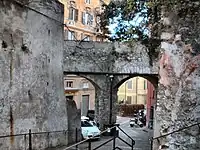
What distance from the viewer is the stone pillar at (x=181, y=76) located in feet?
18.6

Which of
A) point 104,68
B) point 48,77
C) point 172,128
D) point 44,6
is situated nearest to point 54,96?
point 48,77

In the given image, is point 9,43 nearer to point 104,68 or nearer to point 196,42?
point 196,42

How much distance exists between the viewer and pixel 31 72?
1208 cm

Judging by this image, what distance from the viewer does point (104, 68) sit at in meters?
26.2

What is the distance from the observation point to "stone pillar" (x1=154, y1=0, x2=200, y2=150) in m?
5.66

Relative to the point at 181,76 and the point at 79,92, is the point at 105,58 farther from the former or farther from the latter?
the point at 181,76

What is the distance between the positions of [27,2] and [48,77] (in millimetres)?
2731

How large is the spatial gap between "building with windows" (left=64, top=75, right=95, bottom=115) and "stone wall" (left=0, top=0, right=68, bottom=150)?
67.9ft

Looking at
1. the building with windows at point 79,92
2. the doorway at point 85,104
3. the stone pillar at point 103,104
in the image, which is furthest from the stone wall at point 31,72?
the doorway at point 85,104

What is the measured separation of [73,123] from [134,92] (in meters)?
41.3

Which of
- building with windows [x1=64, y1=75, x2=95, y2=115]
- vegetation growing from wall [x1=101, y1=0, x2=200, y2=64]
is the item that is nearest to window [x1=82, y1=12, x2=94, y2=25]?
building with windows [x1=64, y1=75, x2=95, y2=115]

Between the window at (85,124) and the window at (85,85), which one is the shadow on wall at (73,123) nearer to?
the window at (85,124)

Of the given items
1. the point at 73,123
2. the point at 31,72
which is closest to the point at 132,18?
the point at 31,72

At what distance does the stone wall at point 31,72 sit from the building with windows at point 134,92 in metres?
42.2
